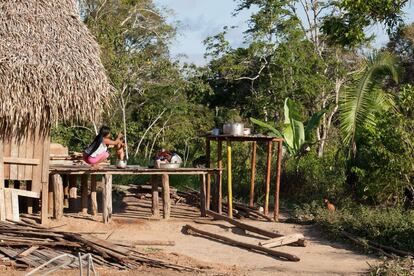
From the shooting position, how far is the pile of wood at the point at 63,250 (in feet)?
26.1

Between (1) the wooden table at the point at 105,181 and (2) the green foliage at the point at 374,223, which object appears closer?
(2) the green foliage at the point at 374,223

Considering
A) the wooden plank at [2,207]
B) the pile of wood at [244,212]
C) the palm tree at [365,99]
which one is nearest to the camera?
the wooden plank at [2,207]

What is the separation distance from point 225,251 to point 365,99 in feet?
15.9

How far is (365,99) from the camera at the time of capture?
12891 millimetres

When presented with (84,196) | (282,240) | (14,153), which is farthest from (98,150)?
(282,240)

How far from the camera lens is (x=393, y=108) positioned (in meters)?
12.9

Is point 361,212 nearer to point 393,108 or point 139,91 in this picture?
point 393,108

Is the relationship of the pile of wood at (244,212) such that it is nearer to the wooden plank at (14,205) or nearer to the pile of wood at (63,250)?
the wooden plank at (14,205)

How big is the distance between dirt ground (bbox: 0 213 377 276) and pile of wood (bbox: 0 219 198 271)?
180 mm

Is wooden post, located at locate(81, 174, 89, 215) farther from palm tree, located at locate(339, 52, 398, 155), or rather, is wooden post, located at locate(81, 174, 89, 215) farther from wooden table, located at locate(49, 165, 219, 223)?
palm tree, located at locate(339, 52, 398, 155)

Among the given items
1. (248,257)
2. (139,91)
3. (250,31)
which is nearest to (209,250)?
(248,257)

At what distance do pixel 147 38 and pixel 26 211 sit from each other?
1185cm

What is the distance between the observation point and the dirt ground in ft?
27.0

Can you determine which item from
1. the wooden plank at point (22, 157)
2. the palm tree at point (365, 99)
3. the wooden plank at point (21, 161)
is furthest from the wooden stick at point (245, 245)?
the palm tree at point (365, 99)
